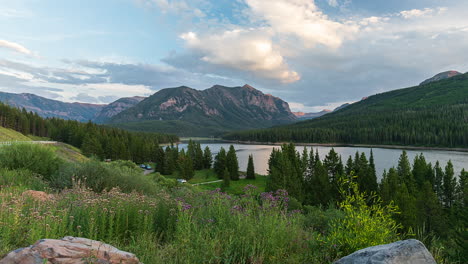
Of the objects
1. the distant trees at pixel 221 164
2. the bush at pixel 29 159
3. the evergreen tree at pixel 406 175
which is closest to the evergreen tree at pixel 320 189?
the evergreen tree at pixel 406 175

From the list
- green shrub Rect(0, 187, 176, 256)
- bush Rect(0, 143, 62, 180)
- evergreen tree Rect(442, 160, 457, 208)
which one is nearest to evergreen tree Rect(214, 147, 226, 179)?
evergreen tree Rect(442, 160, 457, 208)

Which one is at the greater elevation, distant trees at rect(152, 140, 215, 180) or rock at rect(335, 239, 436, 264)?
rock at rect(335, 239, 436, 264)

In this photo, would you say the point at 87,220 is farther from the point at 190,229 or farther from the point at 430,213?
the point at 430,213

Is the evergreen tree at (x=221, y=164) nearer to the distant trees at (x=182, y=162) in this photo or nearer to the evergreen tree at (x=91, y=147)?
the distant trees at (x=182, y=162)

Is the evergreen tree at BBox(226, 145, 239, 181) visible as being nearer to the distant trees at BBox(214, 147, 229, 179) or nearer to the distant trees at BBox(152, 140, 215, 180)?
the distant trees at BBox(214, 147, 229, 179)

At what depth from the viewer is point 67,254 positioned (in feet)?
14.1

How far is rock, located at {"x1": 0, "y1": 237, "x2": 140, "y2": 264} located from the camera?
4004mm

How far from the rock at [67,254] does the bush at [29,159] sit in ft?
53.0

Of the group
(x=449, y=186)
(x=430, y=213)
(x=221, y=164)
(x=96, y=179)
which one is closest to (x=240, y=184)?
(x=221, y=164)

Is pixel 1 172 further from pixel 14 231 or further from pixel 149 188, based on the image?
pixel 14 231

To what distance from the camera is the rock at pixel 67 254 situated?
4.00 m

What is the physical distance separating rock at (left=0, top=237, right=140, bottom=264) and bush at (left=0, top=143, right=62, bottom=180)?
16.1m

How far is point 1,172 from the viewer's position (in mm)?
14750

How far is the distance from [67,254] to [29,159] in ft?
57.4
